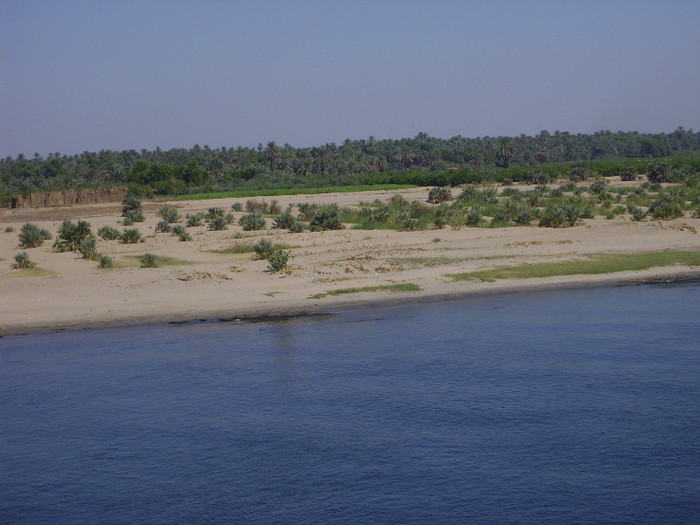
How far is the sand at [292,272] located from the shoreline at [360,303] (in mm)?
55

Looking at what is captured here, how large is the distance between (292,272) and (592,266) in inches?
447

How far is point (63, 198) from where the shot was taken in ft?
245

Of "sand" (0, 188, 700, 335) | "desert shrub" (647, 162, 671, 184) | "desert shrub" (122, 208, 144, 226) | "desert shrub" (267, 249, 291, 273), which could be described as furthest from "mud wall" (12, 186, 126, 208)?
"desert shrub" (267, 249, 291, 273)

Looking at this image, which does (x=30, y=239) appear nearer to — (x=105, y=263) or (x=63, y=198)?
(x=105, y=263)

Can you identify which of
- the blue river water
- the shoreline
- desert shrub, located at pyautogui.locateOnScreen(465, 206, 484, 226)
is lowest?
the blue river water

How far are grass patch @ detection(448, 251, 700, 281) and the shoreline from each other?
0.63 m

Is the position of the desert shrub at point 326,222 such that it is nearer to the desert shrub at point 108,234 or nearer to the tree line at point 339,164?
the desert shrub at point 108,234

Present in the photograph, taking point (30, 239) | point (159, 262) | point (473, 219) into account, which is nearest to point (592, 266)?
point (473, 219)

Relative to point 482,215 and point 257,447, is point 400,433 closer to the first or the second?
point 257,447

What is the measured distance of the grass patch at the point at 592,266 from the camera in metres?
29.8

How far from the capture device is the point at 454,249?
35375 millimetres

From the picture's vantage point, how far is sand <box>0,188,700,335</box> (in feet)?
84.1

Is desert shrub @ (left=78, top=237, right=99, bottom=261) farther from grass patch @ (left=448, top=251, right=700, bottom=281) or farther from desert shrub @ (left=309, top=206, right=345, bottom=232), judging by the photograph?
grass patch @ (left=448, top=251, right=700, bottom=281)

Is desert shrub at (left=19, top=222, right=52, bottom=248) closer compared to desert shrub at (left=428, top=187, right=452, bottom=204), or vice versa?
desert shrub at (left=19, top=222, right=52, bottom=248)
